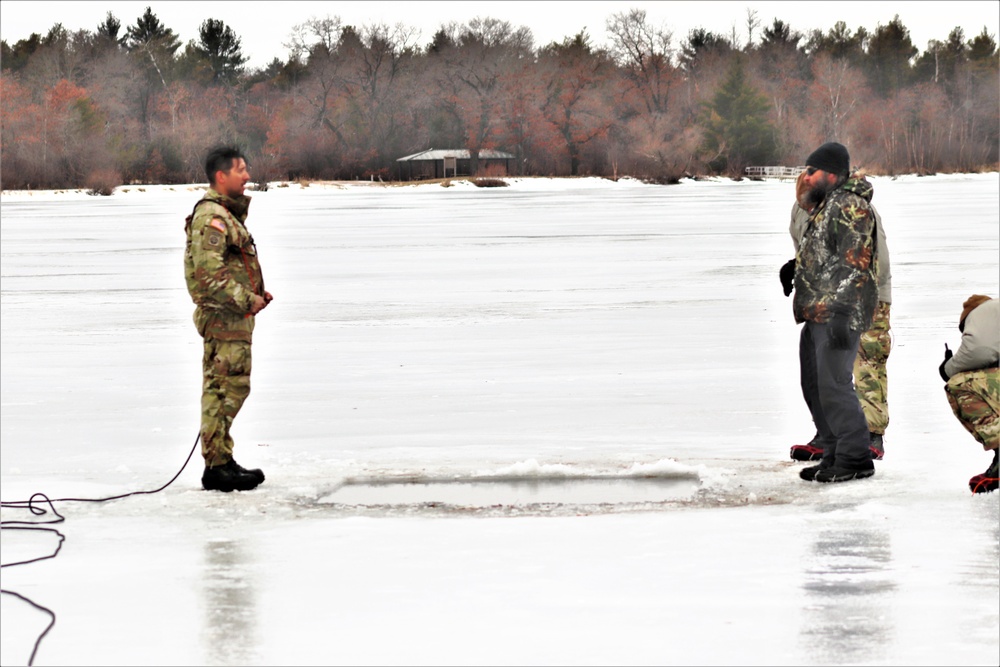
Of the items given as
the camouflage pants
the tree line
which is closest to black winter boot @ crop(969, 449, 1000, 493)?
the camouflage pants

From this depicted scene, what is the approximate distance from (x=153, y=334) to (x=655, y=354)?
496 centimetres

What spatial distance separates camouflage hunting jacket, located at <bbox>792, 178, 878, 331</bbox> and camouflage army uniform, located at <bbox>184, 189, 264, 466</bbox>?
2527mm

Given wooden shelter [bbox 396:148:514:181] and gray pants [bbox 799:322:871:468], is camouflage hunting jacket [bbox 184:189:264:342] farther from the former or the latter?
wooden shelter [bbox 396:148:514:181]

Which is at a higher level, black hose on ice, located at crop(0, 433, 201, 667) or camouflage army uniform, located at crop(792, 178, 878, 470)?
camouflage army uniform, located at crop(792, 178, 878, 470)

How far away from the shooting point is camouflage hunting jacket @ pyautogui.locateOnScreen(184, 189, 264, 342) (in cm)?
680

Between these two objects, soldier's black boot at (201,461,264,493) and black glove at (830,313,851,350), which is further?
soldier's black boot at (201,461,264,493)

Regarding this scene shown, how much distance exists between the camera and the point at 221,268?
6.80 metres

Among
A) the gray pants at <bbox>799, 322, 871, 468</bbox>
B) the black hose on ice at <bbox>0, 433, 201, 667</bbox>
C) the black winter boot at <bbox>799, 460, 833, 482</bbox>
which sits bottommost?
the black hose on ice at <bbox>0, 433, 201, 667</bbox>

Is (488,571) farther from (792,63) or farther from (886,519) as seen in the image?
(792,63)

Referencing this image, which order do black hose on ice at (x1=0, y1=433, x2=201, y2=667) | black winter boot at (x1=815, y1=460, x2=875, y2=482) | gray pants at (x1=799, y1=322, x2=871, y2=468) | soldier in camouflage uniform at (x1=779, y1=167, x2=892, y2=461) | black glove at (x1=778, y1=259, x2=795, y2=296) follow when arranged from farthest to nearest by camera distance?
soldier in camouflage uniform at (x1=779, y1=167, x2=892, y2=461) < black glove at (x1=778, y1=259, x2=795, y2=296) < black winter boot at (x1=815, y1=460, x2=875, y2=482) < gray pants at (x1=799, y1=322, x2=871, y2=468) < black hose on ice at (x1=0, y1=433, x2=201, y2=667)

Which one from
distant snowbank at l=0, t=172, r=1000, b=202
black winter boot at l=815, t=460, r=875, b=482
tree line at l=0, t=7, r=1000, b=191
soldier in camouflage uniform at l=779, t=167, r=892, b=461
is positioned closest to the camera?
black winter boot at l=815, t=460, r=875, b=482

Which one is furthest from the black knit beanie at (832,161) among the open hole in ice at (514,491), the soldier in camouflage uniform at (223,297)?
the soldier in camouflage uniform at (223,297)

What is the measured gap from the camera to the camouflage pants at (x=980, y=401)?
6883mm

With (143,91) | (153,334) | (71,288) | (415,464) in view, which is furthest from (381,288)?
(143,91)
